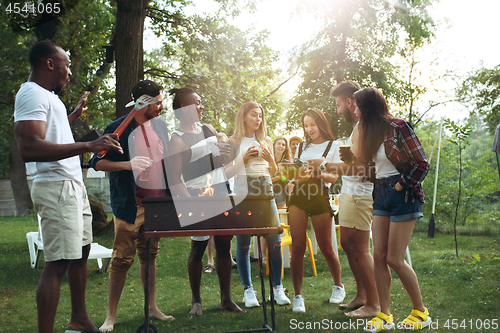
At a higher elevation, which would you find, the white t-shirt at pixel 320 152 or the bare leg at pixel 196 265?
the white t-shirt at pixel 320 152

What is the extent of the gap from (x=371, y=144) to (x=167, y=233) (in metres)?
1.66

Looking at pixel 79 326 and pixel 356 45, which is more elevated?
pixel 356 45

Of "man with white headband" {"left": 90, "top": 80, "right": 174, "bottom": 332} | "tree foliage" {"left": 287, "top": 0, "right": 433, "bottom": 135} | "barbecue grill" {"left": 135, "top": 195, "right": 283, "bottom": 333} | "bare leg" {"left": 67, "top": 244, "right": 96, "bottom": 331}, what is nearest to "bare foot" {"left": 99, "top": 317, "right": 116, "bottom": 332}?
"man with white headband" {"left": 90, "top": 80, "right": 174, "bottom": 332}

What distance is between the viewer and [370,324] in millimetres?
2857

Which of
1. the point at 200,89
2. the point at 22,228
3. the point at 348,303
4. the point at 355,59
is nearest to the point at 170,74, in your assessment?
the point at 200,89

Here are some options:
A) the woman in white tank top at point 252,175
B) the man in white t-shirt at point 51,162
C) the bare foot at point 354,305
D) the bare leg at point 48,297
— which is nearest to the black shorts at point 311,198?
the woman in white tank top at point 252,175

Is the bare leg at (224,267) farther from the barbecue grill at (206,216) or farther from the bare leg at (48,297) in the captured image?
the bare leg at (48,297)

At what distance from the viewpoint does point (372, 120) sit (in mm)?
2918

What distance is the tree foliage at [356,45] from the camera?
1550cm

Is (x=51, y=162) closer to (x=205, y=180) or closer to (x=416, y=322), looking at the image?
(x=205, y=180)

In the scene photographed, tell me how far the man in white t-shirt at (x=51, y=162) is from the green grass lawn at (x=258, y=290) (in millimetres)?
897

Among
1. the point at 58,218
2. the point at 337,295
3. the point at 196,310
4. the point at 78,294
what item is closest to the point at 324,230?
the point at 337,295

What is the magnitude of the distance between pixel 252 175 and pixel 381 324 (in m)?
1.64

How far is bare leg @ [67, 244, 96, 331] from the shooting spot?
8.70 feet
